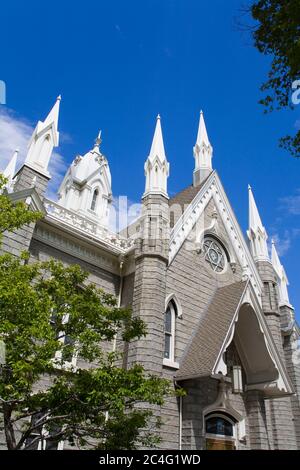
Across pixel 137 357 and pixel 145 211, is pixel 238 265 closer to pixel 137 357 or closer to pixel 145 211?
pixel 145 211

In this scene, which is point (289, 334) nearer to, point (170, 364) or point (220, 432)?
point (220, 432)

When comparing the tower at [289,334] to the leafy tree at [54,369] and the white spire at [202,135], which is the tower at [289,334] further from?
the leafy tree at [54,369]

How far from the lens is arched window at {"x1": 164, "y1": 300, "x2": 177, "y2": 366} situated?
13403mm

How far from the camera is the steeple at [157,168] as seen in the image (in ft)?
51.8

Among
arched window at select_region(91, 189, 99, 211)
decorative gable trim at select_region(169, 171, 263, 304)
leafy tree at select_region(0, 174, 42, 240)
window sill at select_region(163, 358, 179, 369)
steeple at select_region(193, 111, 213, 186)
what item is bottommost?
window sill at select_region(163, 358, 179, 369)

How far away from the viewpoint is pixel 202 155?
76.0 feet

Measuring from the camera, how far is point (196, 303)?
15266mm

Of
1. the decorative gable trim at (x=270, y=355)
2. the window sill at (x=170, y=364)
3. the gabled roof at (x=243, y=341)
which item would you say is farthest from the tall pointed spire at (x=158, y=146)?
the window sill at (x=170, y=364)

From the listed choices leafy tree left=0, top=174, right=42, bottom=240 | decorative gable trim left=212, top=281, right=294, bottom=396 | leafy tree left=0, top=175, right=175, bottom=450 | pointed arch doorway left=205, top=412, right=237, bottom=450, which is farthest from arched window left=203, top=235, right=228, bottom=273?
leafy tree left=0, top=174, right=42, bottom=240

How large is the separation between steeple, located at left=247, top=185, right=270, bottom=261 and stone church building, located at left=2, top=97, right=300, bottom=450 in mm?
1331

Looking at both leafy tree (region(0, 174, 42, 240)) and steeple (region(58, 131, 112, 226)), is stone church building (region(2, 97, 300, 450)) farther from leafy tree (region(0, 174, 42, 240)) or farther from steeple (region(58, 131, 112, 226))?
steeple (region(58, 131, 112, 226))

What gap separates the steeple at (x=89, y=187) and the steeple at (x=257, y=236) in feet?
38.3
